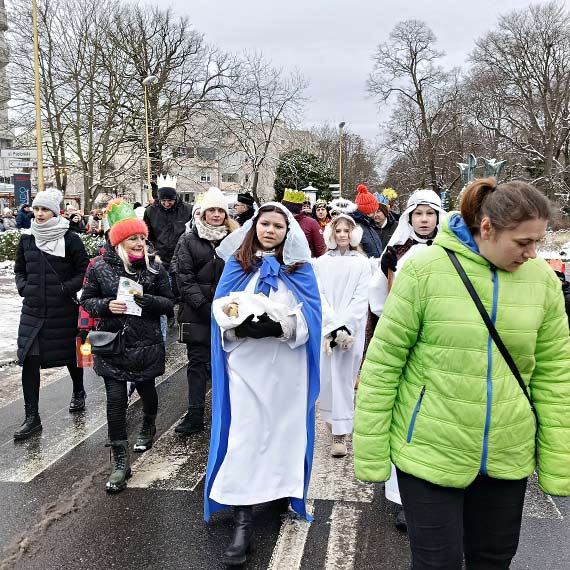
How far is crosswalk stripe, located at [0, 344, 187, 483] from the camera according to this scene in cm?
464

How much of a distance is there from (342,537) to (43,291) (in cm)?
343

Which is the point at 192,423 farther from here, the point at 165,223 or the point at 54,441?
the point at 165,223

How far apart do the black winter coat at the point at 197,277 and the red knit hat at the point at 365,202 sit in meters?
2.81

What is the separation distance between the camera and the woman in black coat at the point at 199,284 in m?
5.54

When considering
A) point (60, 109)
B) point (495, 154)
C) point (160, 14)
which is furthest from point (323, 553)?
point (495, 154)

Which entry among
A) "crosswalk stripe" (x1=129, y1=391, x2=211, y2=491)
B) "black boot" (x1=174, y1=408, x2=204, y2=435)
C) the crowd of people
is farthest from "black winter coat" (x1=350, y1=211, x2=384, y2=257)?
"crosswalk stripe" (x1=129, y1=391, x2=211, y2=491)

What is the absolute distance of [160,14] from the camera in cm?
3416

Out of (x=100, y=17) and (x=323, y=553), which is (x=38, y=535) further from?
(x=100, y=17)

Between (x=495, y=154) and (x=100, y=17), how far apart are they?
28.5 metres

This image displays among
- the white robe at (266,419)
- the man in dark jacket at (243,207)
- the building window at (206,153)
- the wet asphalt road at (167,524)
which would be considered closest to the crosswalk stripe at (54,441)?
the wet asphalt road at (167,524)

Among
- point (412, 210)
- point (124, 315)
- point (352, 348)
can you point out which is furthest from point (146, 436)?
point (412, 210)

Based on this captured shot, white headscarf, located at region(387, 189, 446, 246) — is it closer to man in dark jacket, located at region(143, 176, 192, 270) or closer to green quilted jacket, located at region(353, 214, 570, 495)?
green quilted jacket, located at region(353, 214, 570, 495)

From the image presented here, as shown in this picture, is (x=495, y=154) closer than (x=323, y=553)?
No

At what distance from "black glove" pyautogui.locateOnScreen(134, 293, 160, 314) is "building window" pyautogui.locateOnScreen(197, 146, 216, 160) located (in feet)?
106
